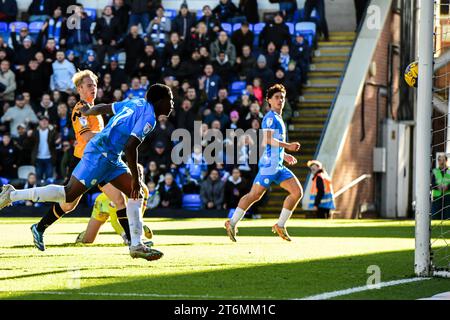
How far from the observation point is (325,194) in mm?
27656

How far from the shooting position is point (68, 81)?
2964 centimetres

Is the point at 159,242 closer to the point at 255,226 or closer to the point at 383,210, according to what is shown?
the point at 255,226

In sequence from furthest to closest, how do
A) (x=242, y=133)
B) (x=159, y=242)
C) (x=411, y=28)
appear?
(x=411, y=28)
(x=242, y=133)
(x=159, y=242)

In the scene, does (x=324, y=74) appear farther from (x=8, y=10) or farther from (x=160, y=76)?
(x=8, y=10)

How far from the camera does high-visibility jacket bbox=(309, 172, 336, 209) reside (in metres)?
27.5

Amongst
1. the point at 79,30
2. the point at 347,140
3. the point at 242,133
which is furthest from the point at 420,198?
the point at 79,30

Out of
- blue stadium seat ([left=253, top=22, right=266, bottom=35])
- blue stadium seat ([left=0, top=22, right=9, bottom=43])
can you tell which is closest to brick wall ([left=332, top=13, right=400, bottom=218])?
blue stadium seat ([left=253, top=22, right=266, bottom=35])

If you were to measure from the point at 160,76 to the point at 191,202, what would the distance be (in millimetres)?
3702

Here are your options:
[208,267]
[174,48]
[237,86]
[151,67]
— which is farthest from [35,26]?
[208,267]

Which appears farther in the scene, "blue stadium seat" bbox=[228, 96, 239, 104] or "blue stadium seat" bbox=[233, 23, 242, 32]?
"blue stadium seat" bbox=[233, 23, 242, 32]

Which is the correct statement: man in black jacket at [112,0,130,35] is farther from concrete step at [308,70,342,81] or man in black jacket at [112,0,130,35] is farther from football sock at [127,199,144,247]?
football sock at [127,199,144,247]

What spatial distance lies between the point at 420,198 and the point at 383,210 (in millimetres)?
21459

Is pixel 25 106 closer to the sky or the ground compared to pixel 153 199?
closer to the sky

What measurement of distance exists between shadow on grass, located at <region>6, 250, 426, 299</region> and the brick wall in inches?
655
